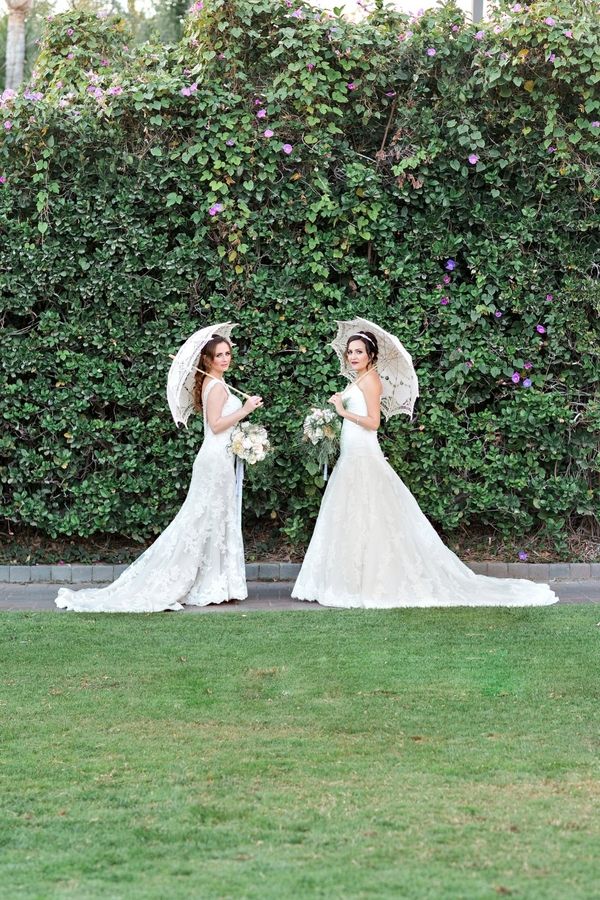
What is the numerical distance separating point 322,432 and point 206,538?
1.17 meters

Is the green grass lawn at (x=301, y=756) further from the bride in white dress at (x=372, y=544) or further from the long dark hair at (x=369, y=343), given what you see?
the long dark hair at (x=369, y=343)

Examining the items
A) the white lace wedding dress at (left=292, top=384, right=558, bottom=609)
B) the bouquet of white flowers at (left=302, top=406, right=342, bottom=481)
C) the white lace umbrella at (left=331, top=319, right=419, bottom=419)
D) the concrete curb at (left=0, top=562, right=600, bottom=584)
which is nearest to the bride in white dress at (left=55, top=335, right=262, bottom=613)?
the bouquet of white flowers at (left=302, top=406, right=342, bottom=481)

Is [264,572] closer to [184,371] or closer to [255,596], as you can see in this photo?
[255,596]

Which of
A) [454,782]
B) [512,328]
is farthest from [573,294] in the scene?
[454,782]

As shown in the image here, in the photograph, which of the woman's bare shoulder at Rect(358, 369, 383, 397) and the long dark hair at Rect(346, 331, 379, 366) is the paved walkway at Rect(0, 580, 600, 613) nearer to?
the woman's bare shoulder at Rect(358, 369, 383, 397)

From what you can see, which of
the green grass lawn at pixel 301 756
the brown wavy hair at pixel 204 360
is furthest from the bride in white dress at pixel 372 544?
the brown wavy hair at pixel 204 360

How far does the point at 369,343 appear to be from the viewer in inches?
368

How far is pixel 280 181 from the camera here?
9.98 m

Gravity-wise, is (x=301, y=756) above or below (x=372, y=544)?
below

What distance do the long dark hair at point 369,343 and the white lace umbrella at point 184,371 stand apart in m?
0.98

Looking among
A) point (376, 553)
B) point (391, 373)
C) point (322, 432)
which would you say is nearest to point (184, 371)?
point (322, 432)

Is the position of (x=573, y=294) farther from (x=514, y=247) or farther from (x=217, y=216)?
(x=217, y=216)

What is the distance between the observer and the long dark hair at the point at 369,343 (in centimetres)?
933

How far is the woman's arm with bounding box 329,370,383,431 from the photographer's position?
364 inches
